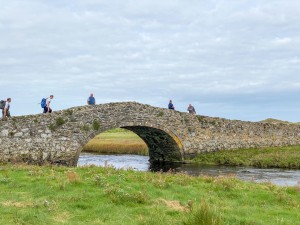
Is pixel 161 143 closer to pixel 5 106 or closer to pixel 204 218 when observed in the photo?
pixel 5 106

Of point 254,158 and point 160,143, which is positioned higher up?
point 160,143

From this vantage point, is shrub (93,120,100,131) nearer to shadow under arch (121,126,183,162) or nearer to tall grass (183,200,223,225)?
shadow under arch (121,126,183,162)

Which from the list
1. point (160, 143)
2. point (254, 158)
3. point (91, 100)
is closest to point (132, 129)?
point (160, 143)

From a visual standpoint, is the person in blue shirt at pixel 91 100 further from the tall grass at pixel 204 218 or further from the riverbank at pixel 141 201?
the tall grass at pixel 204 218

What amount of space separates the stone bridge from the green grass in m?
1.36

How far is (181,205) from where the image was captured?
11695 mm

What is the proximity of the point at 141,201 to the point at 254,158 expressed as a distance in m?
24.3

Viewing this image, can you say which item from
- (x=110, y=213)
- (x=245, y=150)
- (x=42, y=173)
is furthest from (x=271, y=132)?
(x=110, y=213)

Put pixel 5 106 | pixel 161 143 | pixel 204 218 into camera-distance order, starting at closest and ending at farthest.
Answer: pixel 204 218, pixel 5 106, pixel 161 143

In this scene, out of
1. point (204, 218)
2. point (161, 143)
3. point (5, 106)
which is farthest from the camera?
point (161, 143)

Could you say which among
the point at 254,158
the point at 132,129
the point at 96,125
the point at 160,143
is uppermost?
the point at 132,129

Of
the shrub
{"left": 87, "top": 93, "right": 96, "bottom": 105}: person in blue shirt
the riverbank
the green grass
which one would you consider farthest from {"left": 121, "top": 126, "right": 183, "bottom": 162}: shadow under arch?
the riverbank

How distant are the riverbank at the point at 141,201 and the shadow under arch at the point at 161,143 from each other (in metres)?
18.3

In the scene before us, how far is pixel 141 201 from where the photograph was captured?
11.7m
